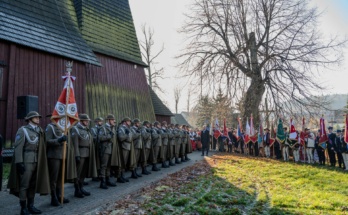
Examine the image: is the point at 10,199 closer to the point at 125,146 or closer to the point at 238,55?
the point at 125,146

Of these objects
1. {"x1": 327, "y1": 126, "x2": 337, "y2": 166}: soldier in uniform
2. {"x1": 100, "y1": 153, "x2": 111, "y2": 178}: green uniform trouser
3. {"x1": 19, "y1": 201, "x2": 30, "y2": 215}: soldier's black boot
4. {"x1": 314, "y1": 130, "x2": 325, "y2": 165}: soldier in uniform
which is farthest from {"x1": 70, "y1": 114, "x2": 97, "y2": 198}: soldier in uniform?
{"x1": 314, "y1": 130, "x2": 325, "y2": 165}: soldier in uniform

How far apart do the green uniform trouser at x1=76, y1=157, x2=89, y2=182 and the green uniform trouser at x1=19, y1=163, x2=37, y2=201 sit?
1.65m

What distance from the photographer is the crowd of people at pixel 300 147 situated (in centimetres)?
1559

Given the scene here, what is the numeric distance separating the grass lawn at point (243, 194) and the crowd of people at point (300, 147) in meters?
3.53

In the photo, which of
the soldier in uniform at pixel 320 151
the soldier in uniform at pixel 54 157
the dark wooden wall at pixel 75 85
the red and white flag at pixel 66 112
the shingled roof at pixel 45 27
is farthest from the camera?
the soldier in uniform at pixel 320 151

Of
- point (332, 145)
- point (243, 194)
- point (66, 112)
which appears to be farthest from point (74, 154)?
point (332, 145)

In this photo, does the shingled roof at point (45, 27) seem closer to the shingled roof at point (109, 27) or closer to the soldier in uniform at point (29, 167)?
the shingled roof at point (109, 27)

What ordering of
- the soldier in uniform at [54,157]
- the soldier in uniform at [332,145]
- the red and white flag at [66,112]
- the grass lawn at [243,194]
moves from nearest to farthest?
1. the grass lawn at [243,194]
2. the soldier in uniform at [54,157]
3. the red and white flag at [66,112]
4. the soldier in uniform at [332,145]

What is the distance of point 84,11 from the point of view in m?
18.4

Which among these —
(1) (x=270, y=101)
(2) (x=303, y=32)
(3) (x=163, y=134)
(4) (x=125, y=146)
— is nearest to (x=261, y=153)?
(1) (x=270, y=101)

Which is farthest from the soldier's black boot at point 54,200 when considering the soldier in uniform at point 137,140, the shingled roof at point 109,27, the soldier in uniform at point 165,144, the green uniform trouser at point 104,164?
the shingled roof at point 109,27

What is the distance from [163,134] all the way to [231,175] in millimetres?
3806

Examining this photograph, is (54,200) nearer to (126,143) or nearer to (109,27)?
(126,143)

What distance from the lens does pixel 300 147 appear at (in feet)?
59.8
